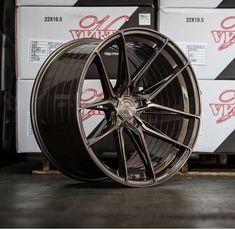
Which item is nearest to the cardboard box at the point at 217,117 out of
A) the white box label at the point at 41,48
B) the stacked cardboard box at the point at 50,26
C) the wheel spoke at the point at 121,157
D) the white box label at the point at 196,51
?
the white box label at the point at 196,51

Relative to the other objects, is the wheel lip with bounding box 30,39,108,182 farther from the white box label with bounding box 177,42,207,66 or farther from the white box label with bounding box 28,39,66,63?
the white box label with bounding box 177,42,207,66

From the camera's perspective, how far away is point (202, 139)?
283cm

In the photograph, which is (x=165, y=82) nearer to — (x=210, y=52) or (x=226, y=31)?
(x=210, y=52)

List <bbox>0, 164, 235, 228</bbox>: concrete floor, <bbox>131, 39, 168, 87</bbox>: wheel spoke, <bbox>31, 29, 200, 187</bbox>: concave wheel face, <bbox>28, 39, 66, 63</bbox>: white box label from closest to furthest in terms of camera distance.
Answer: <bbox>0, 164, 235, 228</bbox>: concrete floor < <bbox>31, 29, 200, 187</bbox>: concave wheel face < <bbox>131, 39, 168, 87</bbox>: wheel spoke < <bbox>28, 39, 66, 63</bbox>: white box label

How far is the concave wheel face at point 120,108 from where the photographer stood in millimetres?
2191

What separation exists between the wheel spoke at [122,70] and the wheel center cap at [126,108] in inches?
2.3

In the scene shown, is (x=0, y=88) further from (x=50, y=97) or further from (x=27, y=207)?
(x=27, y=207)

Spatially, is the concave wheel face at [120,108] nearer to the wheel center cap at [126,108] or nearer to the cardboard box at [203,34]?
the wheel center cap at [126,108]

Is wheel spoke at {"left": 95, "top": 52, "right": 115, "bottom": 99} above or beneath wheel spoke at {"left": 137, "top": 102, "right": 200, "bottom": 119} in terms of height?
above

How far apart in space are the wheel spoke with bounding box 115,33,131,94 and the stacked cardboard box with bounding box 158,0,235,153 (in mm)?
528

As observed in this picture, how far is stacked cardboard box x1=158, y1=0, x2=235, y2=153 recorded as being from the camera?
2816 mm

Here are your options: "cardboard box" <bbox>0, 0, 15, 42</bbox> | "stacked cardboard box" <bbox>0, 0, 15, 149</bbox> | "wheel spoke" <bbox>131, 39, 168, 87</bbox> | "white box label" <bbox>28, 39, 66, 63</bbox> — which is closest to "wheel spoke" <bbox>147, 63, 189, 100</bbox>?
"wheel spoke" <bbox>131, 39, 168, 87</bbox>

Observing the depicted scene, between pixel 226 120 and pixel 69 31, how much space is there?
106 centimetres

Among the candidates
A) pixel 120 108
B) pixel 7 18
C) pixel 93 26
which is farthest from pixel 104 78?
pixel 7 18
